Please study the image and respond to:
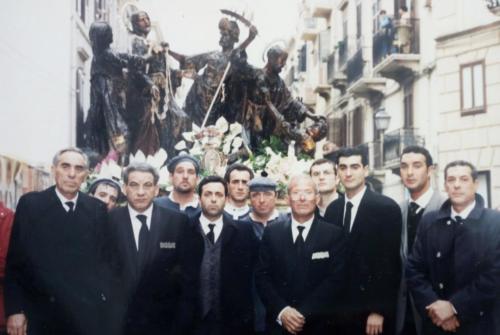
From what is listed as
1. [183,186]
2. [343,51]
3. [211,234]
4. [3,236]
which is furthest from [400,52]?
[3,236]

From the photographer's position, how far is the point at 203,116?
5.04 metres

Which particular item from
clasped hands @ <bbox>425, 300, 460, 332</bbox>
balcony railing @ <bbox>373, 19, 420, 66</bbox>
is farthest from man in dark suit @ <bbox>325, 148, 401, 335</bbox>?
balcony railing @ <bbox>373, 19, 420, 66</bbox>

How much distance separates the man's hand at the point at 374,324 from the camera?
3.69m

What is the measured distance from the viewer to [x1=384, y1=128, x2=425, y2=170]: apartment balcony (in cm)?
430

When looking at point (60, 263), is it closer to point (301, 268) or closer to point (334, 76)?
point (301, 268)

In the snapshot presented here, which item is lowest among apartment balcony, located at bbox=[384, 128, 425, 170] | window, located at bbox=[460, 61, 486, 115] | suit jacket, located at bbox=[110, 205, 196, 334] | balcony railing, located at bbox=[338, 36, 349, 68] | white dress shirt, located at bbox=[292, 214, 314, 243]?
suit jacket, located at bbox=[110, 205, 196, 334]

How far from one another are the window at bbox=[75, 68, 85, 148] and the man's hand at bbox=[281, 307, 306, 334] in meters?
2.01

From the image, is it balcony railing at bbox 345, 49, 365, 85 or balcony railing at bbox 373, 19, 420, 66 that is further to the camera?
balcony railing at bbox 345, 49, 365, 85

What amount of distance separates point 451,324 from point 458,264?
0.32m

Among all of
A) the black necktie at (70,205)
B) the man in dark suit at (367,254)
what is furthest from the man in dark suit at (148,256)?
the man in dark suit at (367,254)

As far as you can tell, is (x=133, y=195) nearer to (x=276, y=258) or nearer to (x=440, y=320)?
(x=276, y=258)

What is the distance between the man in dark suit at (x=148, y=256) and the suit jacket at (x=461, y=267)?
129 cm

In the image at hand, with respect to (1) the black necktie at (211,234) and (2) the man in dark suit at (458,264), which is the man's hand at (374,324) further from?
(1) the black necktie at (211,234)

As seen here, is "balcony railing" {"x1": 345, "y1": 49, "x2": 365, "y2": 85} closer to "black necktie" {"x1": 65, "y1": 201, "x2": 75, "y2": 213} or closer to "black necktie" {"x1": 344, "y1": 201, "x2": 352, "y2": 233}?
"black necktie" {"x1": 344, "y1": 201, "x2": 352, "y2": 233}
